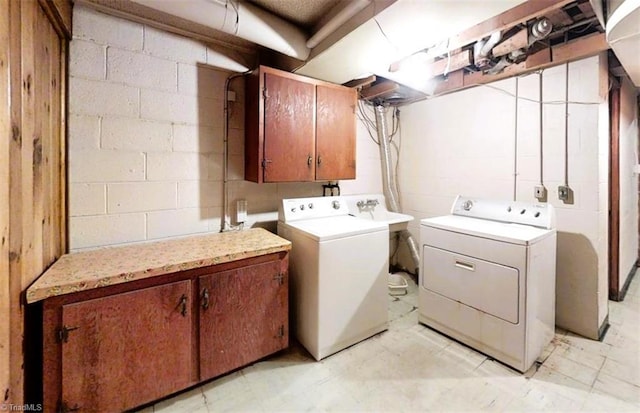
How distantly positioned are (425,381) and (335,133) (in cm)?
197

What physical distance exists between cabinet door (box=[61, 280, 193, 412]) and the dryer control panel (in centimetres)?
235

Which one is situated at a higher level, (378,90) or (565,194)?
(378,90)

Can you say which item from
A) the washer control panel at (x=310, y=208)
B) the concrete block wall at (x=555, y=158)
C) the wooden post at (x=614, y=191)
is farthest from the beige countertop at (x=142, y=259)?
the wooden post at (x=614, y=191)

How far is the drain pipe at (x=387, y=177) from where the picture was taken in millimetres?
3348

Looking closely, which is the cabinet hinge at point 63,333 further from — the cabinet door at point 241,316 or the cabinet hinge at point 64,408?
the cabinet door at point 241,316

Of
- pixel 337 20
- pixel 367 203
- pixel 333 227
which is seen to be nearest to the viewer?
pixel 337 20

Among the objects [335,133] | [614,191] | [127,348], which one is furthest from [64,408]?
[614,191]

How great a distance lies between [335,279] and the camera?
6.61ft

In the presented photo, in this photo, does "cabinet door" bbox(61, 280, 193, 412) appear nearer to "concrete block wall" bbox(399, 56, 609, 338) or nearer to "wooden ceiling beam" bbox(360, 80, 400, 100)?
"wooden ceiling beam" bbox(360, 80, 400, 100)

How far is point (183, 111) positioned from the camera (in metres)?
2.12

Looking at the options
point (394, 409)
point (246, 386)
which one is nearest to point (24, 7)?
point (246, 386)

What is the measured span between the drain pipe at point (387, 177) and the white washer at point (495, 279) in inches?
39.4

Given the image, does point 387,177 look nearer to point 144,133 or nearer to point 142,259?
point 144,133

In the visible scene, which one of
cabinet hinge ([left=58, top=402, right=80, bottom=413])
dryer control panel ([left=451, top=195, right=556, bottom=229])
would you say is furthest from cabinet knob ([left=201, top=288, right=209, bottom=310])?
dryer control panel ([left=451, top=195, right=556, bottom=229])
